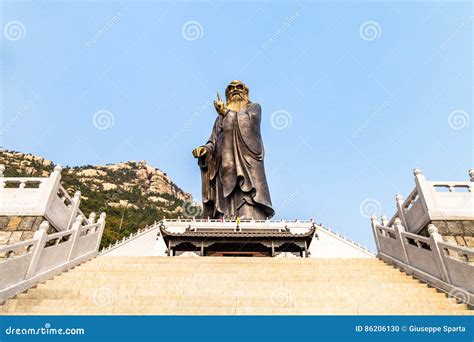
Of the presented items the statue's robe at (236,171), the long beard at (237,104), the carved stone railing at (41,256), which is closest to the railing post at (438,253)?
the carved stone railing at (41,256)

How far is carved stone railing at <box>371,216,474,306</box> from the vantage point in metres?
4.98

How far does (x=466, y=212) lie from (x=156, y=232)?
13.5m

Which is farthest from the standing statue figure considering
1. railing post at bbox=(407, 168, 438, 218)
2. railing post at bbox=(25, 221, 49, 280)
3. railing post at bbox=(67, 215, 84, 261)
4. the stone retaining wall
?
railing post at bbox=(25, 221, 49, 280)

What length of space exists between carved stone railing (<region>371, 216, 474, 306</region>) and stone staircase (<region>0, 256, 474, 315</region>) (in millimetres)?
176

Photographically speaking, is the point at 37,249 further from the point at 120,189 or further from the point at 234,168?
the point at 120,189

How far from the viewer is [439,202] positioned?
6727mm

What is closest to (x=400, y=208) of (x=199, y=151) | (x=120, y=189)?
(x=199, y=151)

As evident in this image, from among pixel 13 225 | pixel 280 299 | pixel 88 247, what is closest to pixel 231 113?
pixel 88 247

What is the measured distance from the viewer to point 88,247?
317 inches

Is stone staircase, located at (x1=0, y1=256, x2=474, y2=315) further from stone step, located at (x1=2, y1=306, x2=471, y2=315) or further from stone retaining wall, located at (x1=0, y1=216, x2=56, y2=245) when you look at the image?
stone retaining wall, located at (x1=0, y1=216, x2=56, y2=245)

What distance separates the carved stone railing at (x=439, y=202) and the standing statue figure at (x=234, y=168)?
32.1ft

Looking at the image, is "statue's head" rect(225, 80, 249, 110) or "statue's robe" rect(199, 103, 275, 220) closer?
"statue's robe" rect(199, 103, 275, 220)

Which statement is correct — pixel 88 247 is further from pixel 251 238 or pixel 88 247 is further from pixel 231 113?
pixel 231 113

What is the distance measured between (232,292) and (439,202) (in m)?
4.15
